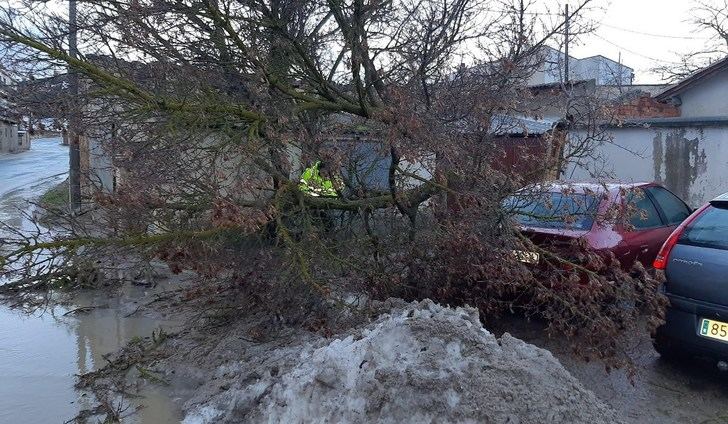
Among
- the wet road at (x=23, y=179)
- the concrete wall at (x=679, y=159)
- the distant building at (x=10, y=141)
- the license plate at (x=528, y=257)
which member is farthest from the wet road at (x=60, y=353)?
the distant building at (x=10, y=141)

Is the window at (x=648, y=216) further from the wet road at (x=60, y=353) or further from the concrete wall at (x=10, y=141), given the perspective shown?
the concrete wall at (x=10, y=141)

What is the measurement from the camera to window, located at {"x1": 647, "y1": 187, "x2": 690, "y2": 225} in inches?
284

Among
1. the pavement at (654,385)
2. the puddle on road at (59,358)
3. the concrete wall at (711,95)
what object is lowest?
the puddle on road at (59,358)

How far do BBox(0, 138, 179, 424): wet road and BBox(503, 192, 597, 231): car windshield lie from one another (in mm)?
3340

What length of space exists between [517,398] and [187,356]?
345 cm

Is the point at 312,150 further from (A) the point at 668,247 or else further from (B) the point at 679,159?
(B) the point at 679,159

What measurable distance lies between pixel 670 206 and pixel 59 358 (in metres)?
6.59

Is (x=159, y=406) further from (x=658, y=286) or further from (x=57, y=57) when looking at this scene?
(x=658, y=286)

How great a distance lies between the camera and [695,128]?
446 inches

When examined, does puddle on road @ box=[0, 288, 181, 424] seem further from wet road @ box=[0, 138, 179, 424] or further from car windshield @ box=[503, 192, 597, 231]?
car windshield @ box=[503, 192, 597, 231]

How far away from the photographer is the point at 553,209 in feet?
20.0

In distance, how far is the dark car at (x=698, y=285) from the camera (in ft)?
15.6

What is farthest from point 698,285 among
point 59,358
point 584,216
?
point 59,358

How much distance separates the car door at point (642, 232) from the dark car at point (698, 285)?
1.82 feet
